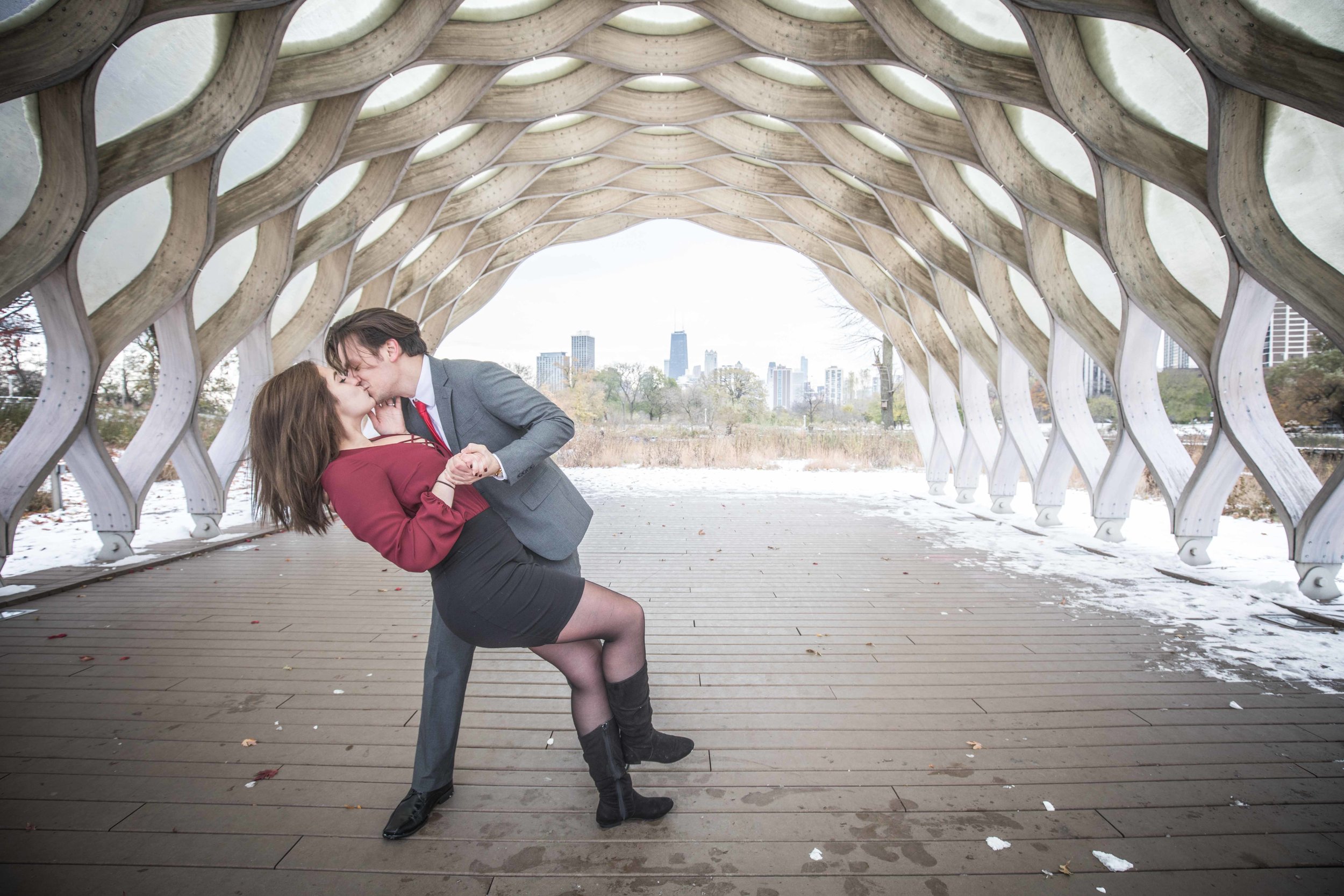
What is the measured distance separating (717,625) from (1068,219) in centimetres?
654

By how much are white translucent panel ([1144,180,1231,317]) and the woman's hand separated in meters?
8.32

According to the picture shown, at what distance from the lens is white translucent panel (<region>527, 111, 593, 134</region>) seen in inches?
461

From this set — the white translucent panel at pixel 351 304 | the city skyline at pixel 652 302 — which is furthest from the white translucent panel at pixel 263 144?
the city skyline at pixel 652 302

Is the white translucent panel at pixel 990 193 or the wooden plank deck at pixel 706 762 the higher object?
the white translucent panel at pixel 990 193

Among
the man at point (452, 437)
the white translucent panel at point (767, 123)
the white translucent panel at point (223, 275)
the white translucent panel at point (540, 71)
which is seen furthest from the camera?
the white translucent panel at point (767, 123)

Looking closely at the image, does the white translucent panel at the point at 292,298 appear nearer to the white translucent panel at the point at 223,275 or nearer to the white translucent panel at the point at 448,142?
the white translucent panel at the point at 223,275

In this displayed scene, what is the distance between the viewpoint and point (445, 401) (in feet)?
8.52

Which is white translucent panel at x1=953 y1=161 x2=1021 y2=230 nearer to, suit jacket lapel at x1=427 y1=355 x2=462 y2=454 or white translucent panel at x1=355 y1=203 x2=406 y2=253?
white translucent panel at x1=355 y1=203 x2=406 y2=253

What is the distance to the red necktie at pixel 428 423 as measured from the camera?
261cm

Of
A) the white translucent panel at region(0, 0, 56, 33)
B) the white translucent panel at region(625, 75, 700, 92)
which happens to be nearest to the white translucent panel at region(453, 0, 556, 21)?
the white translucent panel at region(625, 75, 700, 92)

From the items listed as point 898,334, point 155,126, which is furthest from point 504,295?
point 155,126

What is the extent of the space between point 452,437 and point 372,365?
15.8 inches

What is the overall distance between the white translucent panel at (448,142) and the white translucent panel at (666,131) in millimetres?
3622

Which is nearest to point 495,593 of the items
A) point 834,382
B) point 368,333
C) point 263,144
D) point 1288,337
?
point 368,333
